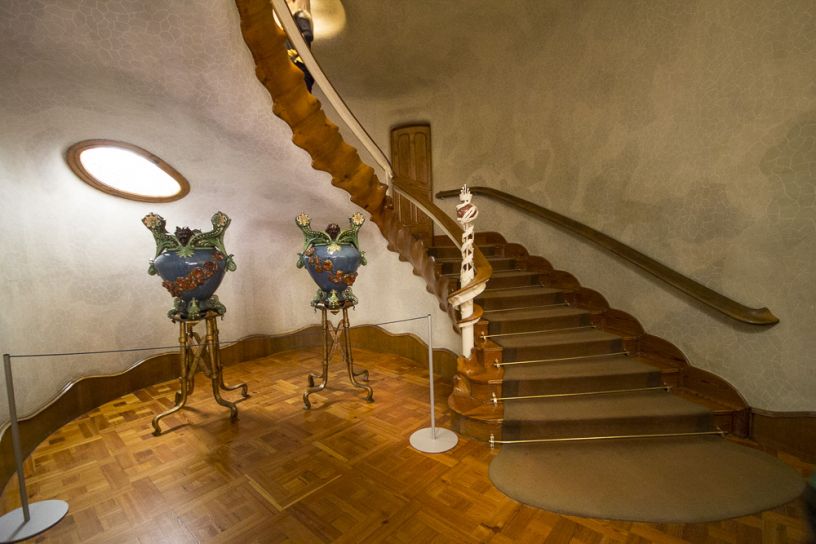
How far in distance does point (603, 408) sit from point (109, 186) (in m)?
4.30

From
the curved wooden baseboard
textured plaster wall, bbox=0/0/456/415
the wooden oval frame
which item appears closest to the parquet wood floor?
the curved wooden baseboard

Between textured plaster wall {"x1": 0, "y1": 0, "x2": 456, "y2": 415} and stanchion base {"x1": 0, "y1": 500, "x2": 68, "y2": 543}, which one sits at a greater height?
textured plaster wall {"x1": 0, "y1": 0, "x2": 456, "y2": 415}

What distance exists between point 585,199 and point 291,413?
324cm

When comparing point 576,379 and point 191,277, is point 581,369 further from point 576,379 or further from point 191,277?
point 191,277

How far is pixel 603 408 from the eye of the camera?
2.57 meters

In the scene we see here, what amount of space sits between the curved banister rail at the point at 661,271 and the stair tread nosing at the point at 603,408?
0.67 m

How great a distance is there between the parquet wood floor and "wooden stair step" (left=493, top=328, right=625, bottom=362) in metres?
0.75

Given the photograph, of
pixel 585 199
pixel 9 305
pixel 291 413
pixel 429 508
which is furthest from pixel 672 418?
pixel 9 305

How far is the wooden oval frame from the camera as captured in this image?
2.94 metres

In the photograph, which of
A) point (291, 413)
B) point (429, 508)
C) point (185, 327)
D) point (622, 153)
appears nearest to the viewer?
point (429, 508)

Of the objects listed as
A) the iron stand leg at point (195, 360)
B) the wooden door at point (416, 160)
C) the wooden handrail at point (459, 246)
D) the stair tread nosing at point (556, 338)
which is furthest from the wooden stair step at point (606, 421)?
the wooden door at point (416, 160)

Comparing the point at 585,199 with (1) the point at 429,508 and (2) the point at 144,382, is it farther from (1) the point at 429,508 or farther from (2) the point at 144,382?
(2) the point at 144,382

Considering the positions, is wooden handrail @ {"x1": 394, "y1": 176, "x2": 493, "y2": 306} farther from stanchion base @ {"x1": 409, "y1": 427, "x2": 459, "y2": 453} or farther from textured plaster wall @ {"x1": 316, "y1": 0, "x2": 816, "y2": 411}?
textured plaster wall @ {"x1": 316, "y1": 0, "x2": 816, "y2": 411}

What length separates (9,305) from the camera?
2.57 m
